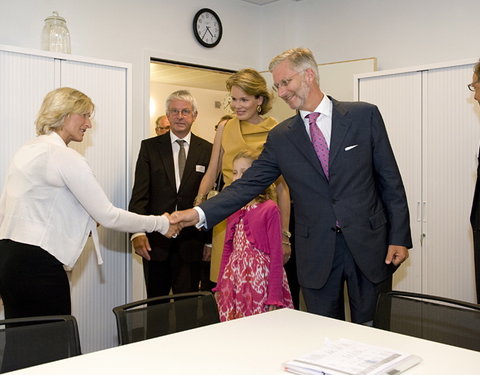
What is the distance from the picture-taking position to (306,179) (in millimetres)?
2549

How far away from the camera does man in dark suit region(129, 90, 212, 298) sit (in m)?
3.60

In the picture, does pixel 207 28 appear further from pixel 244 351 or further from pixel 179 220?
pixel 244 351

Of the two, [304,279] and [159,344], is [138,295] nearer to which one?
[304,279]

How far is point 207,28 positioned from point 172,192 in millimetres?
1948

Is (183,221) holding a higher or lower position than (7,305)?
higher

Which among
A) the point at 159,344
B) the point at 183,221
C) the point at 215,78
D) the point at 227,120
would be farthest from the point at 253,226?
the point at 215,78

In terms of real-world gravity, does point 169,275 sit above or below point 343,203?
below

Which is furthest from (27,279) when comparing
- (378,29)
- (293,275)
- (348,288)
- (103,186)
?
(378,29)

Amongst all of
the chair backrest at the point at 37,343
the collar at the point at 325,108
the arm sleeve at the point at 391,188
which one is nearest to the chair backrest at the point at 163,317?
the chair backrest at the point at 37,343

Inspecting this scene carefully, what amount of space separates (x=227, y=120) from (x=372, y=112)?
1184 millimetres

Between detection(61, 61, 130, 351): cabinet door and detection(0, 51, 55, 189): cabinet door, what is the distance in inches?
6.9

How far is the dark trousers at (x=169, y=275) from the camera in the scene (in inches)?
143

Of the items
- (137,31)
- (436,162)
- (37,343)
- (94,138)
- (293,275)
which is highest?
(137,31)

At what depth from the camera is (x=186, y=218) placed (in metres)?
2.85
